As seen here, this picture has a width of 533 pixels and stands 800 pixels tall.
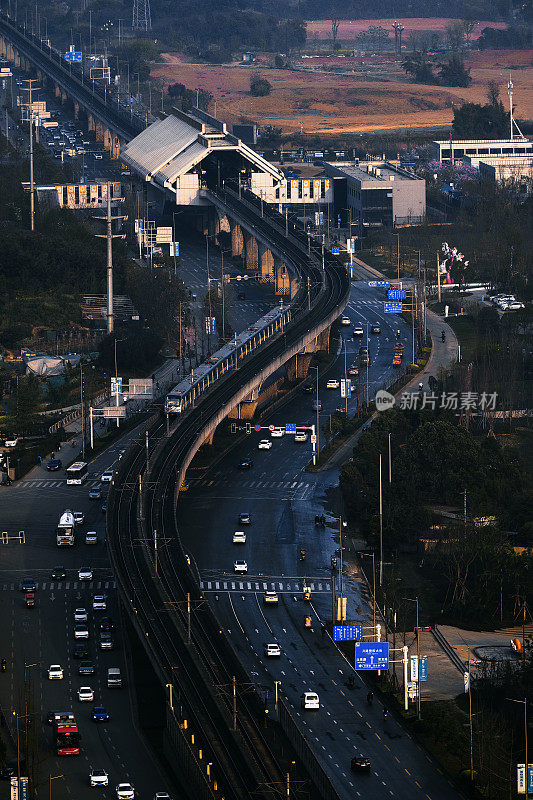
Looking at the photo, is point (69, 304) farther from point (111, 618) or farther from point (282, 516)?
point (111, 618)

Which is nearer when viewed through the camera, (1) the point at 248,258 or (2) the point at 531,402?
(2) the point at 531,402

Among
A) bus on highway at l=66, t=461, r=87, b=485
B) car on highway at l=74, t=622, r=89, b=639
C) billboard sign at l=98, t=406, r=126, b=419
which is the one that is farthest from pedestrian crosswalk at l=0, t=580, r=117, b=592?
billboard sign at l=98, t=406, r=126, b=419

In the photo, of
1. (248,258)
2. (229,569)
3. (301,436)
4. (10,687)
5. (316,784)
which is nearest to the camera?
(316,784)

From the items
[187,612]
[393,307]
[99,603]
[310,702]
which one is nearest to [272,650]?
[187,612]

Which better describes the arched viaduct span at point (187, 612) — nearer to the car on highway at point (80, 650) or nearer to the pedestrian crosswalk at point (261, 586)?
the pedestrian crosswalk at point (261, 586)

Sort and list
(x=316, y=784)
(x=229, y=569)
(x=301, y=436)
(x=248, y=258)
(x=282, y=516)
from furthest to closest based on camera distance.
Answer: (x=248, y=258), (x=301, y=436), (x=282, y=516), (x=229, y=569), (x=316, y=784)

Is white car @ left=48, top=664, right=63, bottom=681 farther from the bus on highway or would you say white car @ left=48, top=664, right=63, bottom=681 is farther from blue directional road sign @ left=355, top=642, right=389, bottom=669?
the bus on highway

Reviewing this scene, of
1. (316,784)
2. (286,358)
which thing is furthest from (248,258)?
(316,784)
